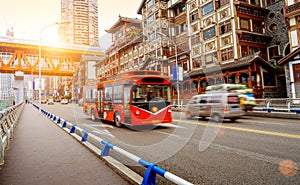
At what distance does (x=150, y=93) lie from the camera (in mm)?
10188

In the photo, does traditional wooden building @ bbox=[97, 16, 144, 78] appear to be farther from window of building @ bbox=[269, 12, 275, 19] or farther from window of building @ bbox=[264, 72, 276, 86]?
window of building @ bbox=[264, 72, 276, 86]

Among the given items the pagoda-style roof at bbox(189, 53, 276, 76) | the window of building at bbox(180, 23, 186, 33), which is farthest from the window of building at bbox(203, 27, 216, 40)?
the window of building at bbox(180, 23, 186, 33)

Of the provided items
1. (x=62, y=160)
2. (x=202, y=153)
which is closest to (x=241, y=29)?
(x=202, y=153)

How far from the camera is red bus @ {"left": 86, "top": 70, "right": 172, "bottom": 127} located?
32.3ft

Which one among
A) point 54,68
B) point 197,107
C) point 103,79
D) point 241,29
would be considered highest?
point 241,29

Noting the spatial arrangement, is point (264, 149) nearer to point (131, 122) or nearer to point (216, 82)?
point (131, 122)

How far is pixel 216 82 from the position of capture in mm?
28078

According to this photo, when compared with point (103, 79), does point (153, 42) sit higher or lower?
higher

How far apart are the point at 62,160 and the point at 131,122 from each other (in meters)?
4.63

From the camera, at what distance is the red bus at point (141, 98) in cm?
984

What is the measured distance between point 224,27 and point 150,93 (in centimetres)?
2161

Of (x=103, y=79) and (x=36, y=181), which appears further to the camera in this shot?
(x=103, y=79)

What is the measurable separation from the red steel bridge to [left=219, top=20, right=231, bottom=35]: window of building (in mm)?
25181

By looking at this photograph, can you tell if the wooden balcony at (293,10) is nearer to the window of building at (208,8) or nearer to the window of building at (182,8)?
the window of building at (208,8)
